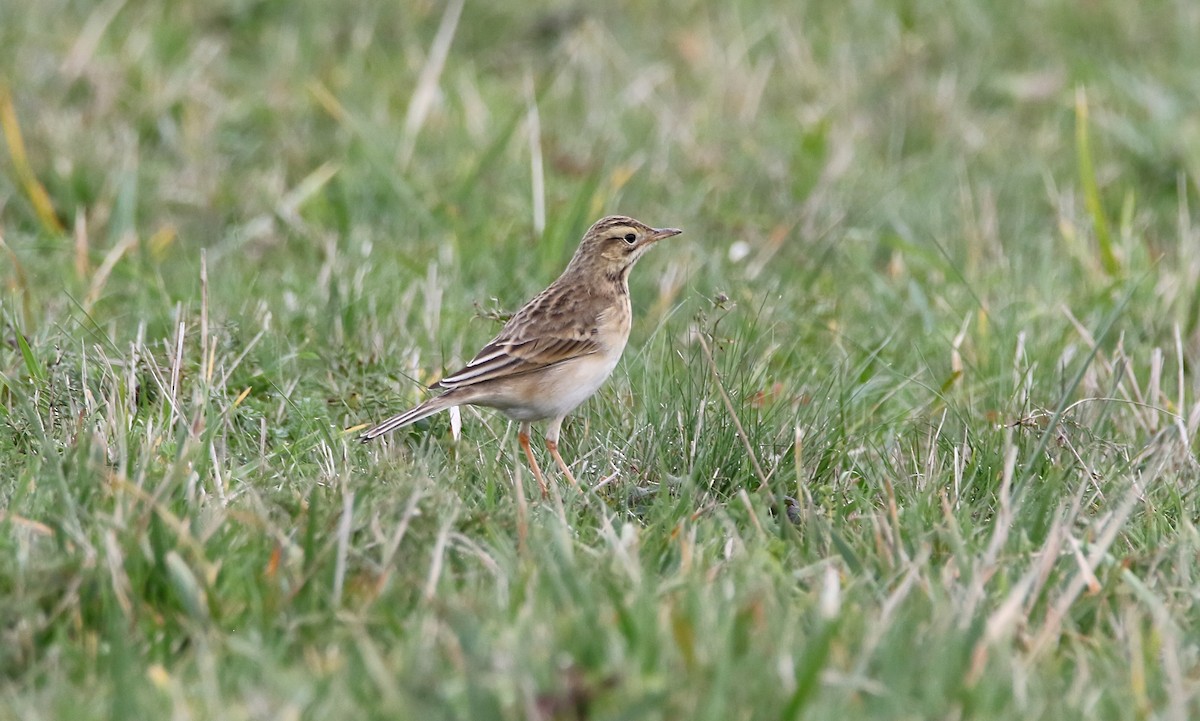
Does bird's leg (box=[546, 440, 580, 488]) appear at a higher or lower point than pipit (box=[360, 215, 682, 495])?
lower

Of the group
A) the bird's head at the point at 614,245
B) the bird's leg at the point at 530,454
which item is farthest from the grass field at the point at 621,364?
the bird's head at the point at 614,245

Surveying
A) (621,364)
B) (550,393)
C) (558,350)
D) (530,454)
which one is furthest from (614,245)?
(530,454)

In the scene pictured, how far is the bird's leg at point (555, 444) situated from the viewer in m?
4.90

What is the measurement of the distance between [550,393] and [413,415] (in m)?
0.47

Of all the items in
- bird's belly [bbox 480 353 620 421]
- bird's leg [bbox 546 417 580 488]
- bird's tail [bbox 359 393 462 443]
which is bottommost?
bird's leg [bbox 546 417 580 488]

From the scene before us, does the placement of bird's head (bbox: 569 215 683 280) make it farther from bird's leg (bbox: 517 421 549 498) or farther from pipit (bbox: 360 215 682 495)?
bird's leg (bbox: 517 421 549 498)

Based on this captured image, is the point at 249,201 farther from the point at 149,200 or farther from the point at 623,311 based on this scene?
the point at 623,311

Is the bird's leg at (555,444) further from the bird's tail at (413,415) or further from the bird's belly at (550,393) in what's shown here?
the bird's tail at (413,415)

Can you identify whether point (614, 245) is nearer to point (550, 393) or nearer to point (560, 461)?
point (550, 393)

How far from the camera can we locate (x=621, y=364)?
5914mm

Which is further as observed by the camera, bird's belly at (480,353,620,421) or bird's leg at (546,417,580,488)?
bird's belly at (480,353,620,421)

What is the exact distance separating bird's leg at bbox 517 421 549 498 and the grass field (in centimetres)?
6

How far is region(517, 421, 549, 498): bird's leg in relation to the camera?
4.78 meters

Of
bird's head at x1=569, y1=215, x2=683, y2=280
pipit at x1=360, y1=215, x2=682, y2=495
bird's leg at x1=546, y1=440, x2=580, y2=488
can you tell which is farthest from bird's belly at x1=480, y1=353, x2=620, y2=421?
bird's head at x1=569, y1=215, x2=683, y2=280
